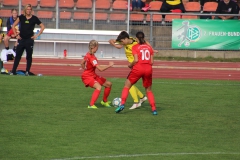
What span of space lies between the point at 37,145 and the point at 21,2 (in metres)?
18.9

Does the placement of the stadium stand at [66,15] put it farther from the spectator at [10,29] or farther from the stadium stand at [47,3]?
the spectator at [10,29]

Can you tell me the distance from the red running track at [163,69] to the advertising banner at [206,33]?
1026 millimetres

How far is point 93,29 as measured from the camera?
93.8ft

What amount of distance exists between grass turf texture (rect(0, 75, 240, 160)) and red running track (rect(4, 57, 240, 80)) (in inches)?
177

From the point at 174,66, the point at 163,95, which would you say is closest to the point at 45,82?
the point at 163,95

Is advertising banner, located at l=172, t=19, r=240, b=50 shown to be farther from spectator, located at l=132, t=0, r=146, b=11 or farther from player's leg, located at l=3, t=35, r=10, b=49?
player's leg, located at l=3, t=35, r=10, b=49

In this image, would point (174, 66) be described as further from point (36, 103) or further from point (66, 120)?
point (66, 120)

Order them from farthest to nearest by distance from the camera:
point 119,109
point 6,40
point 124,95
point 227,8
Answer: point 227,8 < point 6,40 < point 119,109 < point 124,95

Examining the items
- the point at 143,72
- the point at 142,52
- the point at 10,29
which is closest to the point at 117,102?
the point at 143,72

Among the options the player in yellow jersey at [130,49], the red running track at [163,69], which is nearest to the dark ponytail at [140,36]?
the player in yellow jersey at [130,49]

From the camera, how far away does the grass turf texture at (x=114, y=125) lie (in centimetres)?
999

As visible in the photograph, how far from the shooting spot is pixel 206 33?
93.1 feet

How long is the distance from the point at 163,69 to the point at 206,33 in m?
4.04

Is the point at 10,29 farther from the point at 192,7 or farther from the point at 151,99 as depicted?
the point at 151,99
